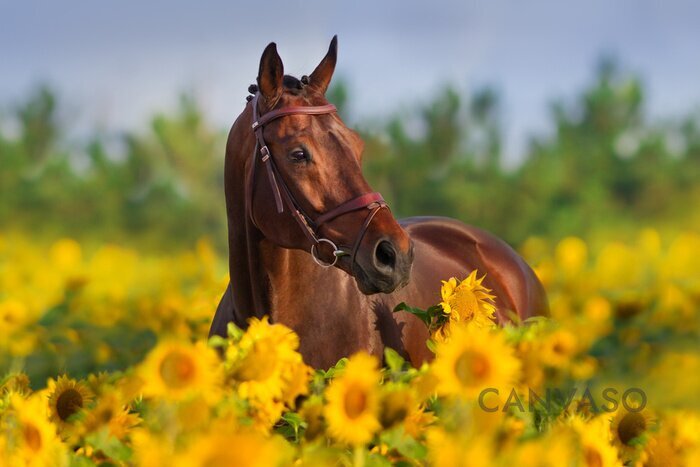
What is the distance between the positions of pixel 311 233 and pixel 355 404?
1375 millimetres

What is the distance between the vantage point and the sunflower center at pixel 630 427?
7.73 ft

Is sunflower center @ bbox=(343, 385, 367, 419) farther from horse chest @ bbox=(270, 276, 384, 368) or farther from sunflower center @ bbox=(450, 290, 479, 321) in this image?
horse chest @ bbox=(270, 276, 384, 368)

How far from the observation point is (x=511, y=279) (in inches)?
195

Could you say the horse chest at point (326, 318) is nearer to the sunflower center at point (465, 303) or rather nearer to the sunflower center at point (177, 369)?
the sunflower center at point (465, 303)

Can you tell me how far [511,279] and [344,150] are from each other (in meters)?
1.96

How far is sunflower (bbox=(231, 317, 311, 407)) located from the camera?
2168 mm

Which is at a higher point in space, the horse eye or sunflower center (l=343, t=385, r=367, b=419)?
the horse eye

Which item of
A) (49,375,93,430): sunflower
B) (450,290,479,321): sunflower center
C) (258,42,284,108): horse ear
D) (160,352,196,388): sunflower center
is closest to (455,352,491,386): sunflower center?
(160,352,196,388): sunflower center

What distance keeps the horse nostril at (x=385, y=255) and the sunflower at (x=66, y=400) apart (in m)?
1.00

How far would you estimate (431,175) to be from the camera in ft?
36.9

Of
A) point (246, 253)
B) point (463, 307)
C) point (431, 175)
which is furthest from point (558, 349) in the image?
point (431, 175)

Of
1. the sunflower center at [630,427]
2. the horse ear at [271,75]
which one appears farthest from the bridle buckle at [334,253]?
the sunflower center at [630,427]

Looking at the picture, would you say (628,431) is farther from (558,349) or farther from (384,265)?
(384,265)

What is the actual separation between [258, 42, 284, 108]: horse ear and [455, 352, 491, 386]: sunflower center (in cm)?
176
